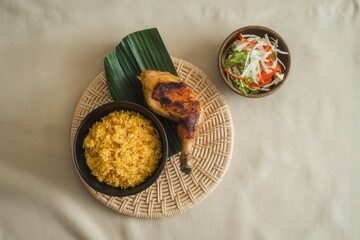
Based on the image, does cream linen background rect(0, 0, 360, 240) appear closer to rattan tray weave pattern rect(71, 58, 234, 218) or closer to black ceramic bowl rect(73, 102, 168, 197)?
rattan tray weave pattern rect(71, 58, 234, 218)

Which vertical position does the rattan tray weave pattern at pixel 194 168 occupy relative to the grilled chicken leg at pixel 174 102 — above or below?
below

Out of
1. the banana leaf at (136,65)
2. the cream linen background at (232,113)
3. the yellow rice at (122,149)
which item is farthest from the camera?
the cream linen background at (232,113)

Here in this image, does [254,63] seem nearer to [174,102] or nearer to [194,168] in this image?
[174,102]

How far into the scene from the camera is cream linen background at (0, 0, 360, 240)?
2268 mm

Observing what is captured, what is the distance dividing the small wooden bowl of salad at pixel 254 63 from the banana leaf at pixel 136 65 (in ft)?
1.16

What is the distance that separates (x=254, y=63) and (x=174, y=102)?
57 centimetres

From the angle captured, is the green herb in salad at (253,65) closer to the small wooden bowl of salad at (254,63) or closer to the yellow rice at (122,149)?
the small wooden bowl of salad at (254,63)

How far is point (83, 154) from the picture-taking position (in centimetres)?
204

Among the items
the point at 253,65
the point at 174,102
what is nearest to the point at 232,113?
the point at 253,65

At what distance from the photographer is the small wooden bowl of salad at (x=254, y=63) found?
2139mm

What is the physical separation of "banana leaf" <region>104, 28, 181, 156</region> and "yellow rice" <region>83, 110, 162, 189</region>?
0.42ft

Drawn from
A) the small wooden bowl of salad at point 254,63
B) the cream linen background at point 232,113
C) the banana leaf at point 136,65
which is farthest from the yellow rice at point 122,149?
the small wooden bowl of salad at point 254,63

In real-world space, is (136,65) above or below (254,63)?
above

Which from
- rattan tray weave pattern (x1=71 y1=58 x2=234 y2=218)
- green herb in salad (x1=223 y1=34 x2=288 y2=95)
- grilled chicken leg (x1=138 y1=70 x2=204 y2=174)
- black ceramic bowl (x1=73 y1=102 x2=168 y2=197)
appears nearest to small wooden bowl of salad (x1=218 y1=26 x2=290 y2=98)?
green herb in salad (x1=223 y1=34 x2=288 y2=95)
